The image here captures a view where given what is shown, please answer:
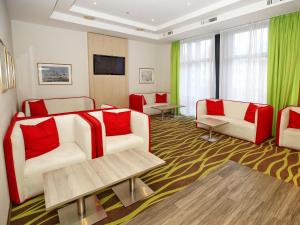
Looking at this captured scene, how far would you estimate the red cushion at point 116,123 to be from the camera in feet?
10.5

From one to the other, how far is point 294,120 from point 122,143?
11.6 ft

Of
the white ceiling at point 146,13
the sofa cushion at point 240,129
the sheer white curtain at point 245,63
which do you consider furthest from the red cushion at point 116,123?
the sheer white curtain at point 245,63

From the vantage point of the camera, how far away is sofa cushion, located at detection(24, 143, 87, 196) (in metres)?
2.16

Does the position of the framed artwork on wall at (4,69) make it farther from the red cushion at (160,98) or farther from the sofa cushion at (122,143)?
the red cushion at (160,98)

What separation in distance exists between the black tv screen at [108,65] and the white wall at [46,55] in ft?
1.19

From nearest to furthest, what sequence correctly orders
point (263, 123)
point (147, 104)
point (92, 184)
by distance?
point (92, 184) < point (263, 123) < point (147, 104)

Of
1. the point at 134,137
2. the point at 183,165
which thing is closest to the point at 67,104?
the point at 134,137

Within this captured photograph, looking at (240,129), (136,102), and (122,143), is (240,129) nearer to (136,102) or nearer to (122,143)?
(122,143)

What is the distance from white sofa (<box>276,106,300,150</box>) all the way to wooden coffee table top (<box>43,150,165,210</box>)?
3.05 m

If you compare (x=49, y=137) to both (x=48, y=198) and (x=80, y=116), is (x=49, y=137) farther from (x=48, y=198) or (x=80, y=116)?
(x=48, y=198)

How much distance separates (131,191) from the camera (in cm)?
228

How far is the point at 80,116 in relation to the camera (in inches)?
115

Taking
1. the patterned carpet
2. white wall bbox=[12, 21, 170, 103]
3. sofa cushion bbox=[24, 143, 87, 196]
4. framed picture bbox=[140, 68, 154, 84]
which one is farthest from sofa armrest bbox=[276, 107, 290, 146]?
white wall bbox=[12, 21, 170, 103]

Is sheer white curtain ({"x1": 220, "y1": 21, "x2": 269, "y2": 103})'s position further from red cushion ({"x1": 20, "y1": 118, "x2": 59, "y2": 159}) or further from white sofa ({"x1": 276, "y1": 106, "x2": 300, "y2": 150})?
red cushion ({"x1": 20, "y1": 118, "x2": 59, "y2": 159})
